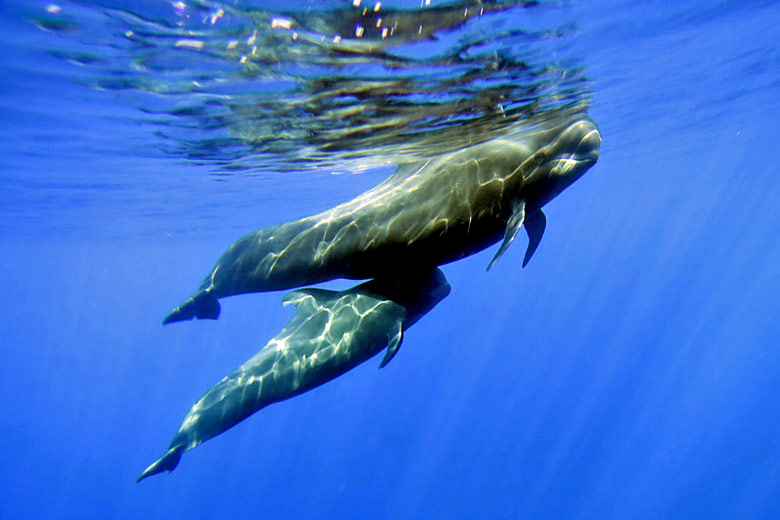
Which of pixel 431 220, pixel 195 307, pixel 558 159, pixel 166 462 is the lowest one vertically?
pixel 166 462

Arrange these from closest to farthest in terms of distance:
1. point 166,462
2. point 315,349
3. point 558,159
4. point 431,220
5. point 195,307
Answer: point 166,462
point 315,349
point 431,220
point 558,159
point 195,307

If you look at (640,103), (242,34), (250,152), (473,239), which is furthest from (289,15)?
(640,103)

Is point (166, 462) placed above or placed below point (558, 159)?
below

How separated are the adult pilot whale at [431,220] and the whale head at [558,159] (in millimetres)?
13

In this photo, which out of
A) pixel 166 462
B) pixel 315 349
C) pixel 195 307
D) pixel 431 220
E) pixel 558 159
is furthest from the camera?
pixel 195 307

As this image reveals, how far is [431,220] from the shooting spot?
17.7ft

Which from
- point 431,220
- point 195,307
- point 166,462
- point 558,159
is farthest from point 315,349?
point 558,159

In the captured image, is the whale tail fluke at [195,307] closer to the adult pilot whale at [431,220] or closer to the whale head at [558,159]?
the adult pilot whale at [431,220]

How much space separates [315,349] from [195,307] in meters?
3.04

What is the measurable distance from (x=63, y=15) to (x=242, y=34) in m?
2.19

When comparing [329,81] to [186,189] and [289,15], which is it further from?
[186,189]

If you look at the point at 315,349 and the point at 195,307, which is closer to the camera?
the point at 315,349

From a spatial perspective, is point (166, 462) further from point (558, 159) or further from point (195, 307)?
point (558, 159)

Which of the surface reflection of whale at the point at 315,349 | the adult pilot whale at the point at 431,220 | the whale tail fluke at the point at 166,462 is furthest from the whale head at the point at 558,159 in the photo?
the whale tail fluke at the point at 166,462
